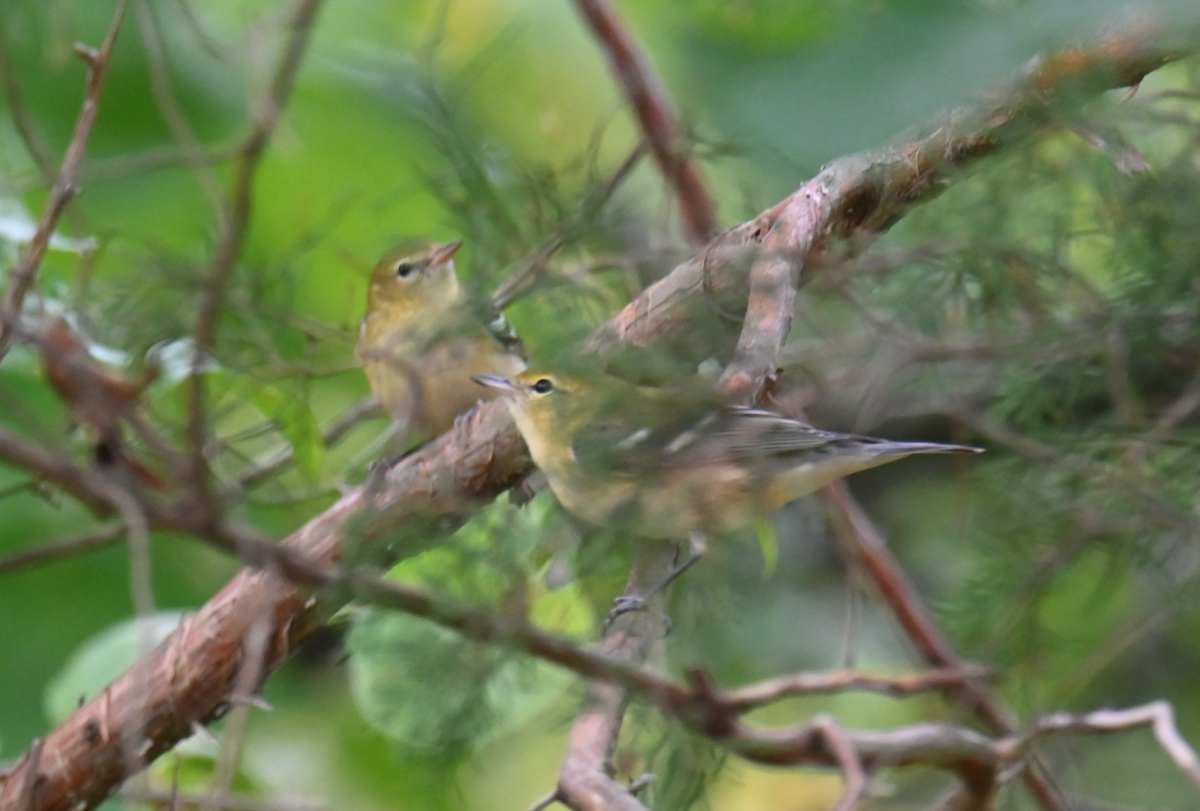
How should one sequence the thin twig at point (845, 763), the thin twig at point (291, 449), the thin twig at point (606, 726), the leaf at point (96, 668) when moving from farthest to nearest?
the leaf at point (96, 668)
the thin twig at point (291, 449)
the thin twig at point (845, 763)
the thin twig at point (606, 726)

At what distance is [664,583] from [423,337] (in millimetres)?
568

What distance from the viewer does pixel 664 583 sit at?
→ 134cm

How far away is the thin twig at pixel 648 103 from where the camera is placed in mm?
2254

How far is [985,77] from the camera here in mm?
479

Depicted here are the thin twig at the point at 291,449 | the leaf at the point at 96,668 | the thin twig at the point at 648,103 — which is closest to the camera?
the thin twig at the point at 291,449

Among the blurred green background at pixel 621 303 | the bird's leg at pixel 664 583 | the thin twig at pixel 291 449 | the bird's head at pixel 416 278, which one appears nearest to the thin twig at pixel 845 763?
the blurred green background at pixel 621 303

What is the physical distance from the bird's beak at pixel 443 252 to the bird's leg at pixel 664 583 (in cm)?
125

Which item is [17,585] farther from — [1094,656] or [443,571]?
[1094,656]

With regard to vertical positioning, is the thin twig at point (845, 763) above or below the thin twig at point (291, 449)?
below

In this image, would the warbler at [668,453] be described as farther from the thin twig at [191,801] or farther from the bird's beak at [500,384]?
the thin twig at [191,801]

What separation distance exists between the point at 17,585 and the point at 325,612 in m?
1.76

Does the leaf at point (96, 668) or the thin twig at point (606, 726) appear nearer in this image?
the thin twig at point (606, 726)

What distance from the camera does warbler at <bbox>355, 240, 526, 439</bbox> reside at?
2.05 metres

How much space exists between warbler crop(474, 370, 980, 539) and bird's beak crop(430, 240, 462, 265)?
787 millimetres
